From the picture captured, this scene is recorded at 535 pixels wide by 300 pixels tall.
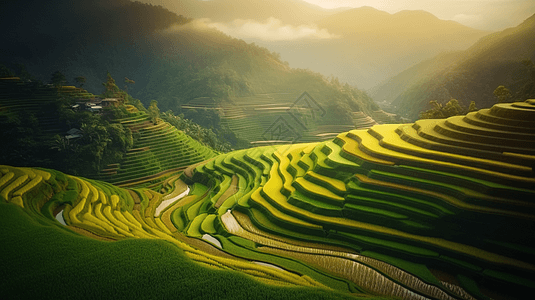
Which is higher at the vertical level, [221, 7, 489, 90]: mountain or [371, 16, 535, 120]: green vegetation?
[221, 7, 489, 90]: mountain

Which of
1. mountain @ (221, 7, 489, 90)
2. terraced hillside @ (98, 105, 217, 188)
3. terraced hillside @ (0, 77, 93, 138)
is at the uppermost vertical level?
mountain @ (221, 7, 489, 90)

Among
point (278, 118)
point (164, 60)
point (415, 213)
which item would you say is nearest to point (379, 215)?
point (415, 213)

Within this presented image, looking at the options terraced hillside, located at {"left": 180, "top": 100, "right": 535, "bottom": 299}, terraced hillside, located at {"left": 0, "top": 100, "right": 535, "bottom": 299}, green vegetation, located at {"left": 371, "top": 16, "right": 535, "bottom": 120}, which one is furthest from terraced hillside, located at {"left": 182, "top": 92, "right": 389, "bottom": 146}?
terraced hillside, located at {"left": 180, "top": 100, "right": 535, "bottom": 299}

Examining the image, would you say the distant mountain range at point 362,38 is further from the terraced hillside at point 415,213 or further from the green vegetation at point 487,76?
the terraced hillside at point 415,213

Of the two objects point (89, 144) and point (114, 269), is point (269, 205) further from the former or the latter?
point (89, 144)

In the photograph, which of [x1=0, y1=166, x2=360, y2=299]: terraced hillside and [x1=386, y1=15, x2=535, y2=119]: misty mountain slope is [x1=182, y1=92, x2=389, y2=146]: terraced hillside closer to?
[x1=386, y1=15, x2=535, y2=119]: misty mountain slope

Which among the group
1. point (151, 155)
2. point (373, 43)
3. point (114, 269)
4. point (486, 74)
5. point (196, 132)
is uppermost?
point (373, 43)

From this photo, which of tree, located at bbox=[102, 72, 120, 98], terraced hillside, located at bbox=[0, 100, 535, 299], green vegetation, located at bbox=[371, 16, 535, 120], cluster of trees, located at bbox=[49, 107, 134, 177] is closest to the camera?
terraced hillside, located at bbox=[0, 100, 535, 299]
